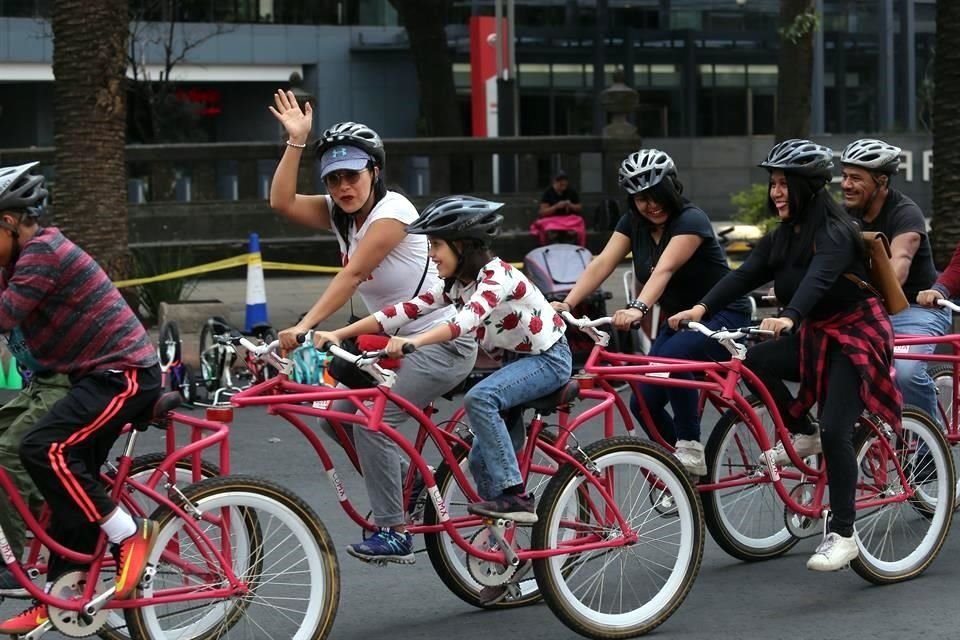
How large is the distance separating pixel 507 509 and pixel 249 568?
0.98m

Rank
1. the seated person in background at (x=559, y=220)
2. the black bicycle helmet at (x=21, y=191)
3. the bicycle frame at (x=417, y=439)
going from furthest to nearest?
the seated person in background at (x=559, y=220), the bicycle frame at (x=417, y=439), the black bicycle helmet at (x=21, y=191)

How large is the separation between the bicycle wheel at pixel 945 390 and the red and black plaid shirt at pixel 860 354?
4.21ft

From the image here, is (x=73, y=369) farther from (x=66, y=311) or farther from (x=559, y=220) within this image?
(x=559, y=220)

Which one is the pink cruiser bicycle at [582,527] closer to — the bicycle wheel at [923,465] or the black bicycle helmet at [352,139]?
the black bicycle helmet at [352,139]

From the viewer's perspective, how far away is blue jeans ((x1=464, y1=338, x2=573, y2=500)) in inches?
231

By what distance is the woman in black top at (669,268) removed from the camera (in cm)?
698

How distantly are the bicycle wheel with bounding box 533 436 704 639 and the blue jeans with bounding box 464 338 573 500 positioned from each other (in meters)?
0.19

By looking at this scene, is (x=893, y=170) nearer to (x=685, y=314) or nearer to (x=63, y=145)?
(x=685, y=314)

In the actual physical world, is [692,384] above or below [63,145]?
below

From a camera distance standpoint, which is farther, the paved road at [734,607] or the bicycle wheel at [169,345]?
the bicycle wheel at [169,345]

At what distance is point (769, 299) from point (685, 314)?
2.24 feet

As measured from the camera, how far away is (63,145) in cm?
1504

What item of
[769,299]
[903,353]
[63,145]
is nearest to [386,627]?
[769,299]

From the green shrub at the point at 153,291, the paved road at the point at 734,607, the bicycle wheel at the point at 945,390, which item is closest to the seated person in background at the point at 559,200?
the green shrub at the point at 153,291
